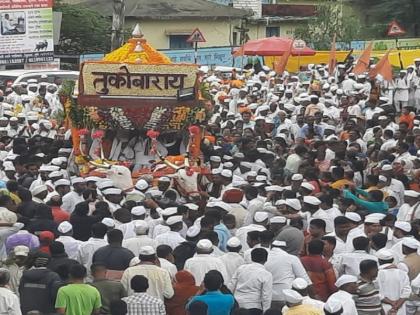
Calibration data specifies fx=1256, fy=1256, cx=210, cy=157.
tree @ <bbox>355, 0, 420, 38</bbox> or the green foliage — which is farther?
tree @ <bbox>355, 0, 420, 38</bbox>

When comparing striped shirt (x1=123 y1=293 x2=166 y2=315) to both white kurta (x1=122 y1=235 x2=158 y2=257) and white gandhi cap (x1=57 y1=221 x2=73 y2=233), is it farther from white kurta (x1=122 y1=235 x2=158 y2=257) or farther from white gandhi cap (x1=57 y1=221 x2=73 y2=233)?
white gandhi cap (x1=57 y1=221 x2=73 y2=233)

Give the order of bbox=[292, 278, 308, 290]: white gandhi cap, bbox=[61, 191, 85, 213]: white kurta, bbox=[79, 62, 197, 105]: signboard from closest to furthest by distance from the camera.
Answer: bbox=[292, 278, 308, 290]: white gandhi cap < bbox=[61, 191, 85, 213]: white kurta < bbox=[79, 62, 197, 105]: signboard

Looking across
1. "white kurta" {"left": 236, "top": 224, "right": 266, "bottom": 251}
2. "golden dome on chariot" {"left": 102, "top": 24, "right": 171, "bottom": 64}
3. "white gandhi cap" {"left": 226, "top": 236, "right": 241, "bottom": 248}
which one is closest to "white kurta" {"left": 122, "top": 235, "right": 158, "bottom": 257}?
"white gandhi cap" {"left": 226, "top": 236, "right": 241, "bottom": 248}

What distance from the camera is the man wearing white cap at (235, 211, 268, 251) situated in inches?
490

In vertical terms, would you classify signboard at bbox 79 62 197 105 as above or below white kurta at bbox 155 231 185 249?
above

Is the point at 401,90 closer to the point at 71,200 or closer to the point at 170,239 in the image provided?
the point at 71,200

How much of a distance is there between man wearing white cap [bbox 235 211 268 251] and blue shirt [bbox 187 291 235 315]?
1.86 m

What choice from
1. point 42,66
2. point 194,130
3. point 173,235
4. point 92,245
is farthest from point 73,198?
point 42,66

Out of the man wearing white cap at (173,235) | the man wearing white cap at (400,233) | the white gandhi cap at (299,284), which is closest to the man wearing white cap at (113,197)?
the man wearing white cap at (173,235)

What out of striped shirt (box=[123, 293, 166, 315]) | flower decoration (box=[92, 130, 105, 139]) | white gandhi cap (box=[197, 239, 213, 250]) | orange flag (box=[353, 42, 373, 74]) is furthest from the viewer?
orange flag (box=[353, 42, 373, 74])

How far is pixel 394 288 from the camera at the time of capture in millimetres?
11031

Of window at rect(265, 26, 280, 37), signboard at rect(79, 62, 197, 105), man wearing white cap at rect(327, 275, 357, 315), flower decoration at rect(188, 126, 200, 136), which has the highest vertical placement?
window at rect(265, 26, 280, 37)

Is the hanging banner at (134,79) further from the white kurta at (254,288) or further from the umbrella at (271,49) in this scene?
the umbrella at (271,49)

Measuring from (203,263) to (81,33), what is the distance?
1096 inches
